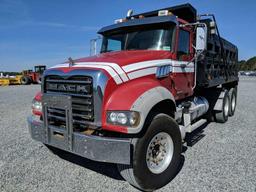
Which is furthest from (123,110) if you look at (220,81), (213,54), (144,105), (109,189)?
(220,81)

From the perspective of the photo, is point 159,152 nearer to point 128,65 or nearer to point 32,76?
point 128,65

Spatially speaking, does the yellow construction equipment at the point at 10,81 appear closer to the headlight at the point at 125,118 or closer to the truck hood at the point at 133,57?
the truck hood at the point at 133,57

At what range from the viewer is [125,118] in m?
3.11

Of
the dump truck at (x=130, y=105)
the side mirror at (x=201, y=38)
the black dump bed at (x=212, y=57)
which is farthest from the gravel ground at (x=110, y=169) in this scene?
the side mirror at (x=201, y=38)

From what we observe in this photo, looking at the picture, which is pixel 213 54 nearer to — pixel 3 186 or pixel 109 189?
pixel 109 189

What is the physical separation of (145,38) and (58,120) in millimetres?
2340

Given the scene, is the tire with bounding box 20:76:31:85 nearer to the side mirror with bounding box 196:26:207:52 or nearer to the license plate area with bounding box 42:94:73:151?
the license plate area with bounding box 42:94:73:151

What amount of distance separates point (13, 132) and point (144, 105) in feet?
16.3

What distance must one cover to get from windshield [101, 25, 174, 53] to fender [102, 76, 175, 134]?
1.25 metres

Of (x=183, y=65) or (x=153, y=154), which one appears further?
(x=183, y=65)

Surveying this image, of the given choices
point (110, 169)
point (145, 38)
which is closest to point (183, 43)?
point (145, 38)

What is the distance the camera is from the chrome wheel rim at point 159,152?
11.9 feet

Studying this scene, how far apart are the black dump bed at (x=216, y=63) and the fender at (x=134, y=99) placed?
246 cm

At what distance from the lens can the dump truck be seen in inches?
125
